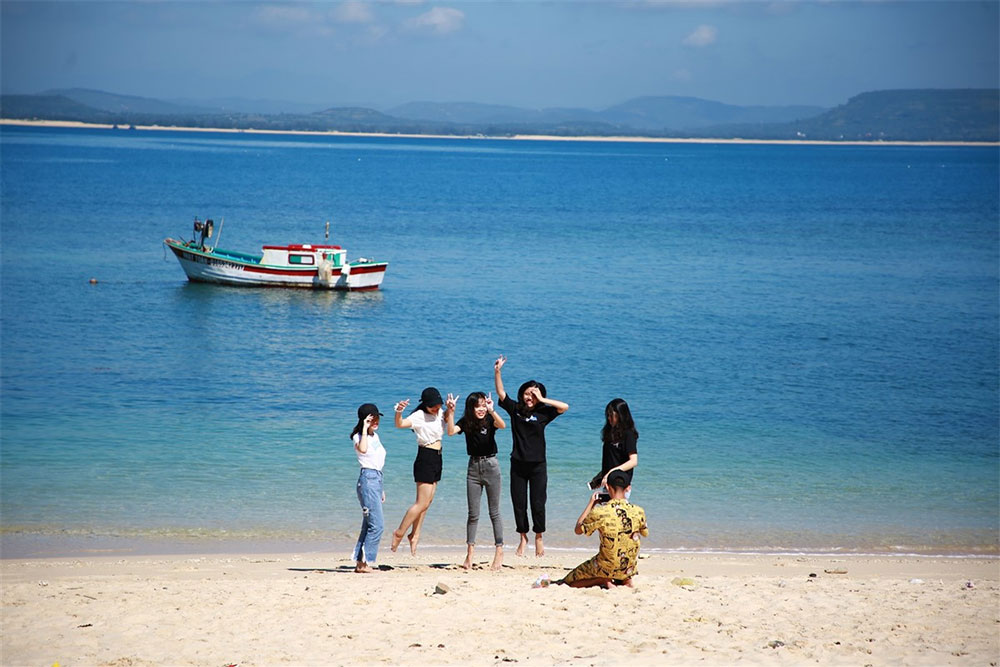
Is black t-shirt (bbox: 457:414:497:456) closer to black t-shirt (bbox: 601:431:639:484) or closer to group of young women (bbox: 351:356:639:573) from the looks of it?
group of young women (bbox: 351:356:639:573)

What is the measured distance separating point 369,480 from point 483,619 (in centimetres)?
200

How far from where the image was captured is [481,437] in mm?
9742

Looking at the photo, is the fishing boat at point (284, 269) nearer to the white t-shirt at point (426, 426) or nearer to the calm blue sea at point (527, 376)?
the calm blue sea at point (527, 376)

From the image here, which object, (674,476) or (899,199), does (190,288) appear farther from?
(899,199)

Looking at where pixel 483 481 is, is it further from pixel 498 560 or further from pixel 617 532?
pixel 617 532

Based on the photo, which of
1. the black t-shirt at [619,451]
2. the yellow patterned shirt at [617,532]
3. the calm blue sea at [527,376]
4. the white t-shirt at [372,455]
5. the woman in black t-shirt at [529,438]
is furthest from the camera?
the calm blue sea at [527,376]

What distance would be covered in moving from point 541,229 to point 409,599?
54663 mm

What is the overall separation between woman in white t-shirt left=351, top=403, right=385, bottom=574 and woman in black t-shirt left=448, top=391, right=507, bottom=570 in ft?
2.36

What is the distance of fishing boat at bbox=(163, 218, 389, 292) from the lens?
36.5m

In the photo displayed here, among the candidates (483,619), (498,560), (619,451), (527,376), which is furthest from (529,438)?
(527,376)

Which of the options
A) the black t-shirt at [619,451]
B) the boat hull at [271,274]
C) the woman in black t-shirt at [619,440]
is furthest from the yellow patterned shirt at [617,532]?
the boat hull at [271,274]

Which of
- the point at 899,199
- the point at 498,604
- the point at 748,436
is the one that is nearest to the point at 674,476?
the point at 748,436

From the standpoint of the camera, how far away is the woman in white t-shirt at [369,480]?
9.57 meters

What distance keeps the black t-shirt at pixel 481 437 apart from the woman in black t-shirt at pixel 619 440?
3.44 ft
